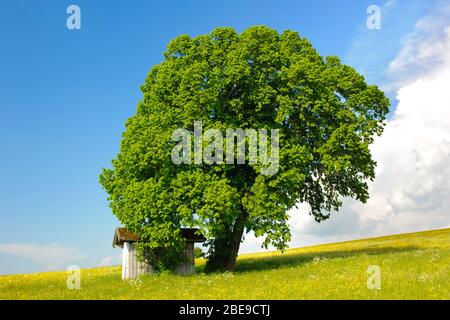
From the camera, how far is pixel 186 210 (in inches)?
1346

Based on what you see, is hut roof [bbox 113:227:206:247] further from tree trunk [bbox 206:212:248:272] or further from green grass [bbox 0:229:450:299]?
green grass [bbox 0:229:450:299]

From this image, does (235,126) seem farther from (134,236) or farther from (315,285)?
(315,285)

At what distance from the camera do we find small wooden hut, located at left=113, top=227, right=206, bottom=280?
1522 inches

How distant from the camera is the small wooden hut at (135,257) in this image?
127 ft

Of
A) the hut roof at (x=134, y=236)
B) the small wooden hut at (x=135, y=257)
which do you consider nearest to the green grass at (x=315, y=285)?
the small wooden hut at (x=135, y=257)

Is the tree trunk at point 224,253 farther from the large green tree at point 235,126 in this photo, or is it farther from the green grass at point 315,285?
the green grass at point 315,285

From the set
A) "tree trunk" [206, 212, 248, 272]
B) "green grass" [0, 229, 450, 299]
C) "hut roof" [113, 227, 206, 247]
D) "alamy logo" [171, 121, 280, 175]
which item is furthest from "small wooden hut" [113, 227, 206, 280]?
"alamy logo" [171, 121, 280, 175]

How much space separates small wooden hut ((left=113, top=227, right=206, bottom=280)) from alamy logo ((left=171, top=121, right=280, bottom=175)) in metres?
6.40

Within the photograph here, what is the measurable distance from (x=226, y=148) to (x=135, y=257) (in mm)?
11640

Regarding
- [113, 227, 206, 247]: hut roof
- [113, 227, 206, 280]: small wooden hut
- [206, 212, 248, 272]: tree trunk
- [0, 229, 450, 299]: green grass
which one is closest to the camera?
[0, 229, 450, 299]: green grass

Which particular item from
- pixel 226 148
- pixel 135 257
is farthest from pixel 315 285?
pixel 135 257

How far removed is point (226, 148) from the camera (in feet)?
118
